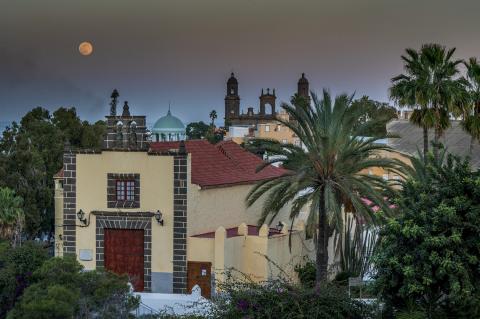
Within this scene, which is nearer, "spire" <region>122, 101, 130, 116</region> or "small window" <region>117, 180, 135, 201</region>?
"small window" <region>117, 180, 135, 201</region>

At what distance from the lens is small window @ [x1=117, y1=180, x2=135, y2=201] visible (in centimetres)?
3203

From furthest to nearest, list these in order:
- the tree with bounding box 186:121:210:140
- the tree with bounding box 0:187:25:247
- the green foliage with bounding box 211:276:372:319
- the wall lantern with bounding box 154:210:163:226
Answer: the tree with bounding box 186:121:210:140 → the tree with bounding box 0:187:25:247 → the wall lantern with bounding box 154:210:163:226 → the green foliage with bounding box 211:276:372:319

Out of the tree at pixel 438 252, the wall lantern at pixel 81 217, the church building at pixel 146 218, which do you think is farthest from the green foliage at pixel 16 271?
the tree at pixel 438 252

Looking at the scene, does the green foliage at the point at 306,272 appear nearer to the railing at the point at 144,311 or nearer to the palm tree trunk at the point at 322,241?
the palm tree trunk at the point at 322,241

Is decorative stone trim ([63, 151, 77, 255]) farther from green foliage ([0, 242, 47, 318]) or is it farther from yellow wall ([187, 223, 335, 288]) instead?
green foliage ([0, 242, 47, 318])

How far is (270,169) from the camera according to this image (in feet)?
130

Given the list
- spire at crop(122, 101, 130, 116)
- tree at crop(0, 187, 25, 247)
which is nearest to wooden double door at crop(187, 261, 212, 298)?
spire at crop(122, 101, 130, 116)

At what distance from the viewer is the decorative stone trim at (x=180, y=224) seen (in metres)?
31.6

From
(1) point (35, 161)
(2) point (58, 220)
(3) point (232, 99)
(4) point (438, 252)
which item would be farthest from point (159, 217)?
(3) point (232, 99)

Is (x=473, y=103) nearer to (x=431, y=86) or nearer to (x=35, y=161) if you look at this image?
(x=431, y=86)

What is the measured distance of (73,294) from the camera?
23.1 m

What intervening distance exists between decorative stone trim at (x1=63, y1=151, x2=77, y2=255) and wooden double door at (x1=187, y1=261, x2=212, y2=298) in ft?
14.4

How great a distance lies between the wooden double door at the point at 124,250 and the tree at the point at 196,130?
113 meters

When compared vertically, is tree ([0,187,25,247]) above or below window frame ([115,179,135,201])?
below
